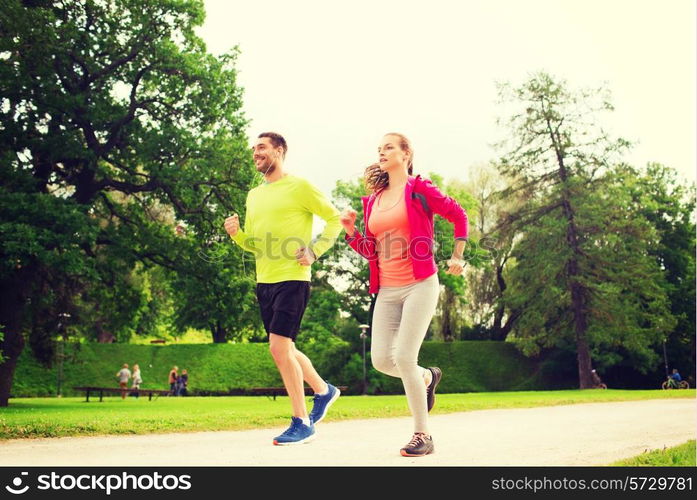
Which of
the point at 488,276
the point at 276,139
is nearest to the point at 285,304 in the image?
the point at 276,139

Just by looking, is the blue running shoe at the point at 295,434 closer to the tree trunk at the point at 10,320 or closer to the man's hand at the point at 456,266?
the man's hand at the point at 456,266

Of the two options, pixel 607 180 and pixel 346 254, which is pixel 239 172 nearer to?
pixel 346 254

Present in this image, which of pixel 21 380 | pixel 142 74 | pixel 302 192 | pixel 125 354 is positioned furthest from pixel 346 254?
pixel 302 192

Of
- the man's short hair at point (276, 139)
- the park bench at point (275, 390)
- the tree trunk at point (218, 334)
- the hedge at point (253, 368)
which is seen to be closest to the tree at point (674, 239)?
the hedge at point (253, 368)

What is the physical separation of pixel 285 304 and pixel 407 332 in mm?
1061

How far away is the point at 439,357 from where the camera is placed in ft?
136

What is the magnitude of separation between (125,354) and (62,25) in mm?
22561

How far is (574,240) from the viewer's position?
3822cm

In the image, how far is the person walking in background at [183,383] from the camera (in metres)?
37.8

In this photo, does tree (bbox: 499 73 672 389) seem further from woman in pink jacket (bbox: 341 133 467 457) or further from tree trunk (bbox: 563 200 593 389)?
woman in pink jacket (bbox: 341 133 467 457)

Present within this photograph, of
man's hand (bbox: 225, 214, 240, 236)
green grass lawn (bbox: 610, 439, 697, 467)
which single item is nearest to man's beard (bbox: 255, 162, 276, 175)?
man's hand (bbox: 225, 214, 240, 236)

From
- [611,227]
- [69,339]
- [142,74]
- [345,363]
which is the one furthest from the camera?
[345,363]

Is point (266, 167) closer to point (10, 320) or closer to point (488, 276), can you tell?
point (10, 320)

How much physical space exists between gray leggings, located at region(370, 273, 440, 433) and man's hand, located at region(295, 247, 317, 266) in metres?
0.62
